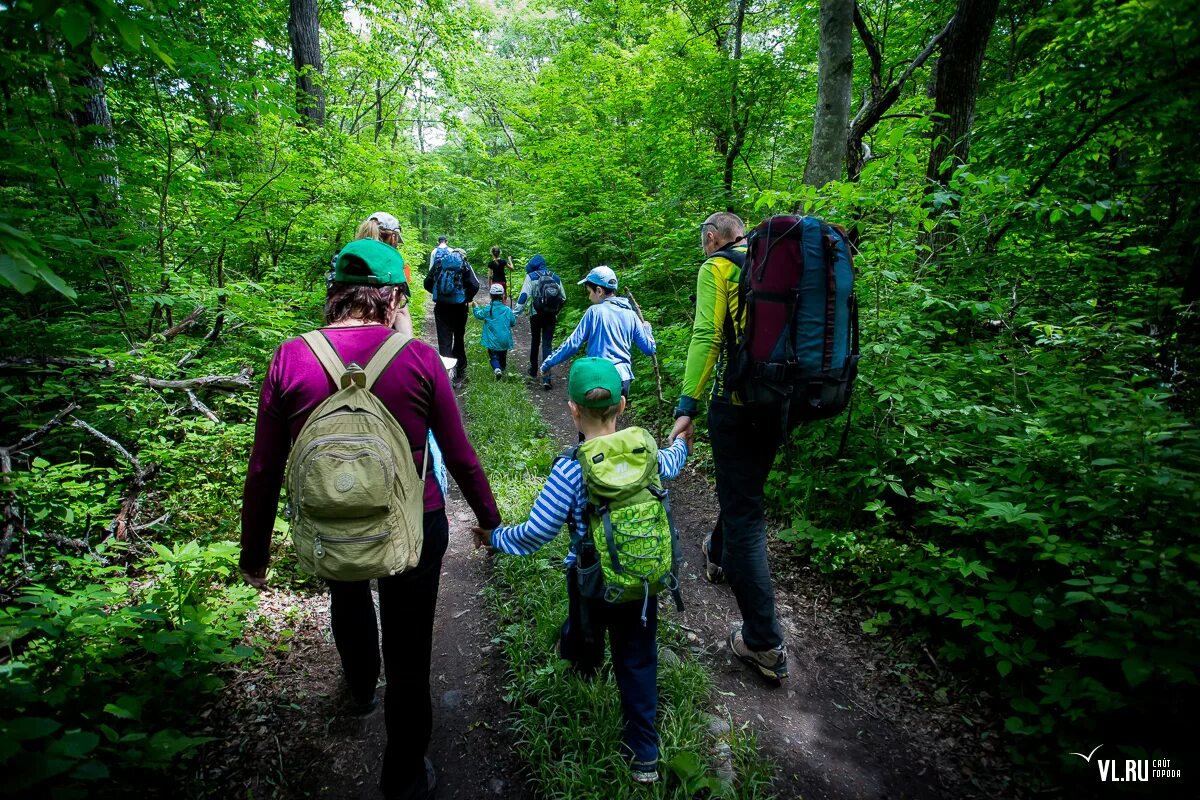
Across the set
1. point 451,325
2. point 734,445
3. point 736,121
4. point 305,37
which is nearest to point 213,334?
point 451,325

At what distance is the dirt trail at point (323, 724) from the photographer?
7.69 ft

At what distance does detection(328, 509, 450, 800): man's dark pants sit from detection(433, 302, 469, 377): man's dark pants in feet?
19.2

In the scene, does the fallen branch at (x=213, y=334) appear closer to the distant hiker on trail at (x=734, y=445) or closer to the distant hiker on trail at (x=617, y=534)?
the distant hiker on trail at (x=617, y=534)

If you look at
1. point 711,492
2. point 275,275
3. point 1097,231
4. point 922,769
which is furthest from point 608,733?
point 275,275

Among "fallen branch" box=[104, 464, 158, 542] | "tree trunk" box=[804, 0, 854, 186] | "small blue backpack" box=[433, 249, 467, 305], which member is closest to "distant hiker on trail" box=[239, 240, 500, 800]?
"fallen branch" box=[104, 464, 158, 542]

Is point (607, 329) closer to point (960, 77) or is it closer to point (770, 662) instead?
point (770, 662)

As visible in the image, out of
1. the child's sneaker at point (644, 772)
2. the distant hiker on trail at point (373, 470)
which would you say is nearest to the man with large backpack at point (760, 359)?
the child's sneaker at point (644, 772)

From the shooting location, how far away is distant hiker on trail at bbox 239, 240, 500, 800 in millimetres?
1665

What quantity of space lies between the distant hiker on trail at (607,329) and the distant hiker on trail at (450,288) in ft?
11.3

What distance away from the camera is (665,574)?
209cm

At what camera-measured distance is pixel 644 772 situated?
2.23 m

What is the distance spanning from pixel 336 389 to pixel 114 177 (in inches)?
168

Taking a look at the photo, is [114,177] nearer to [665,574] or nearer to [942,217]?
[665,574]

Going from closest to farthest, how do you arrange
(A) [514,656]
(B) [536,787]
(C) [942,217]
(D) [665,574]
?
(D) [665,574] → (B) [536,787] → (A) [514,656] → (C) [942,217]
